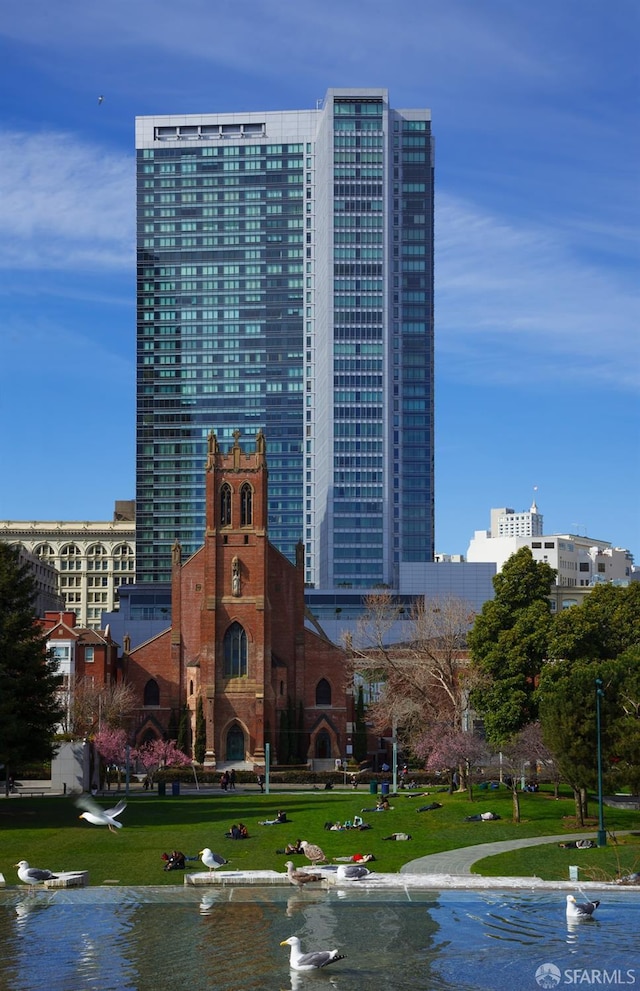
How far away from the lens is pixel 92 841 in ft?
180

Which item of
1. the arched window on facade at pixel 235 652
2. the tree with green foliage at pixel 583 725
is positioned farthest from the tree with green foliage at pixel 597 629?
the arched window on facade at pixel 235 652

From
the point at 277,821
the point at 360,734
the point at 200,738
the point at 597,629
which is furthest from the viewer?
the point at 360,734

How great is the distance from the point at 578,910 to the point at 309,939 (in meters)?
7.22

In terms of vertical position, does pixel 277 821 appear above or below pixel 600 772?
below

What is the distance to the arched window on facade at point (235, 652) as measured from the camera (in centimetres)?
11562

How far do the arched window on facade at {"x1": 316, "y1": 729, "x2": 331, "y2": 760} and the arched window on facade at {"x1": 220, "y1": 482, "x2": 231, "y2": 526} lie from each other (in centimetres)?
2030

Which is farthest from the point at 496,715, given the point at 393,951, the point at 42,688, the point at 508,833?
the point at 393,951

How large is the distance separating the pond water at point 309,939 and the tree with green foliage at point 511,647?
3610cm

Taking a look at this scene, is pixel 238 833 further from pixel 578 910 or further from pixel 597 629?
pixel 597 629

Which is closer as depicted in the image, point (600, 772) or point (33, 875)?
point (33, 875)

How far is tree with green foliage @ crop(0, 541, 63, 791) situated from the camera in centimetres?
6451

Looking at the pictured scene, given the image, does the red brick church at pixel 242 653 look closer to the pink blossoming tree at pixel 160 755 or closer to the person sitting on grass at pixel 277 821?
the pink blossoming tree at pixel 160 755

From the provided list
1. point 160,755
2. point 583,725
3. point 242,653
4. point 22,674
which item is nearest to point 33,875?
point 22,674

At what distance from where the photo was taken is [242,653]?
380 ft
